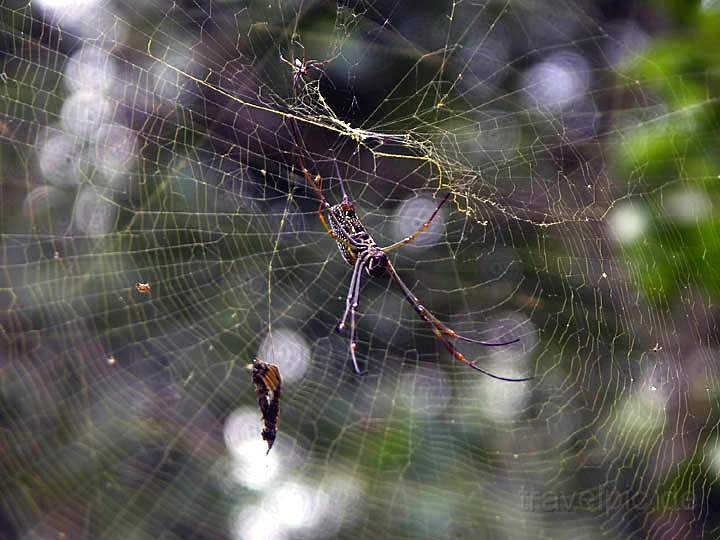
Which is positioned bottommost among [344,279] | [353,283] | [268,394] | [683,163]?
[344,279]

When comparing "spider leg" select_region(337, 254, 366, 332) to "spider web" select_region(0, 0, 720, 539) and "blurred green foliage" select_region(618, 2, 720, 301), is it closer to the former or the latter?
"spider web" select_region(0, 0, 720, 539)

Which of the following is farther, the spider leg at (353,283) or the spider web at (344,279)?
the spider web at (344,279)

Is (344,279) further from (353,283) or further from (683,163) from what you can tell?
(683,163)

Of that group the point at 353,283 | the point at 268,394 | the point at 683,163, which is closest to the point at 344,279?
the point at 353,283

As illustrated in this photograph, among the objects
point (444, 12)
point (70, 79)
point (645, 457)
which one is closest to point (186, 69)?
point (70, 79)

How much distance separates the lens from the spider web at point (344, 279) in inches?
71.7

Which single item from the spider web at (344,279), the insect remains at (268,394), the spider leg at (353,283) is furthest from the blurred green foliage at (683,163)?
the insect remains at (268,394)

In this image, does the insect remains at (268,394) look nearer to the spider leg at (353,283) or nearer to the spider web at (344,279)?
the spider leg at (353,283)

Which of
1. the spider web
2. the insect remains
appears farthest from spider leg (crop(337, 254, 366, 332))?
the spider web

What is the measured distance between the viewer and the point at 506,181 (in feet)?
6.18

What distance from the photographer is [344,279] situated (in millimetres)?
2434

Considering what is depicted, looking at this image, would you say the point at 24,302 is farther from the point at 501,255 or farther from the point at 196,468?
the point at 501,255

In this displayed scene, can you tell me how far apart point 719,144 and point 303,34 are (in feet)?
3.84

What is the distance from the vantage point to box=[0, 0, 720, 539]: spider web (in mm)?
1821
